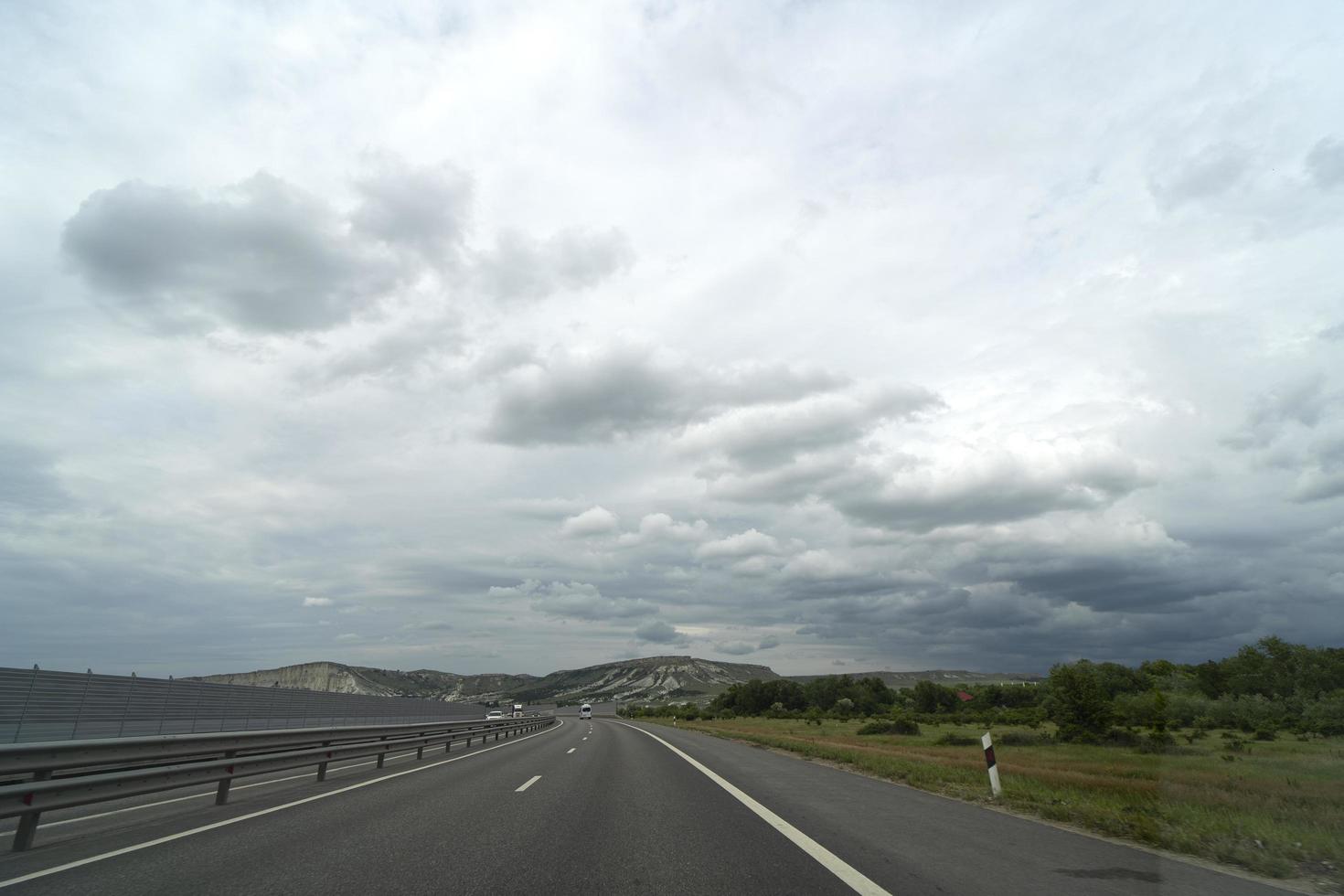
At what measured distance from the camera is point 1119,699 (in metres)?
88.1

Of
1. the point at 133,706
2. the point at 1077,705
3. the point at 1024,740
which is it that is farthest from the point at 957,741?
the point at 133,706

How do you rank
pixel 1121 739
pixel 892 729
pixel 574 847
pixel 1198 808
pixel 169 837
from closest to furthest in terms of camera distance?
pixel 574 847, pixel 169 837, pixel 1198 808, pixel 1121 739, pixel 892 729

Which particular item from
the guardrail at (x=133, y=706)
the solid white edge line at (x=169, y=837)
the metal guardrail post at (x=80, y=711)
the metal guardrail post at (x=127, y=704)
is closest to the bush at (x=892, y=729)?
the guardrail at (x=133, y=706)

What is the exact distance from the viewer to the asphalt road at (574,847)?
622cm

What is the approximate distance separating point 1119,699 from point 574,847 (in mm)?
101173

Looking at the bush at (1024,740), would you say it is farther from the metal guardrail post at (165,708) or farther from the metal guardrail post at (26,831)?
the metal guardrail post at (26,831)

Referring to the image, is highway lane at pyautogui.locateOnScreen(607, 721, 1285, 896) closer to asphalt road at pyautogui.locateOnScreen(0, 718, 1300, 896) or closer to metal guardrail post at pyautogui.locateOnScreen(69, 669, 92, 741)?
asphalt road at pyautogui.locateOnScreen(0, 718, 1300, 896)

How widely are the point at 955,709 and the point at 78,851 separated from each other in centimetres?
14375

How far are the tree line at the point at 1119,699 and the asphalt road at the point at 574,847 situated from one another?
228ft

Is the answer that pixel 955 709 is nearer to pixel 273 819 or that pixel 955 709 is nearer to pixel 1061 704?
pixel 1061 704

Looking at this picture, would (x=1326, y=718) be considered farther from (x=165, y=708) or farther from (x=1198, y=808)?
(x=165, y=708)

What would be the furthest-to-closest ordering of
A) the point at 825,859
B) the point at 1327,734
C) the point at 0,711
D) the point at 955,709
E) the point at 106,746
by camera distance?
the point at 955,709
the point at 1327,734
the point at 0,711
the point at 106,746
the point at 825,859

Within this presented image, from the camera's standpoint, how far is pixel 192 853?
7422mm

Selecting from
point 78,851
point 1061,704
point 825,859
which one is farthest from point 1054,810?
point 1061,704
